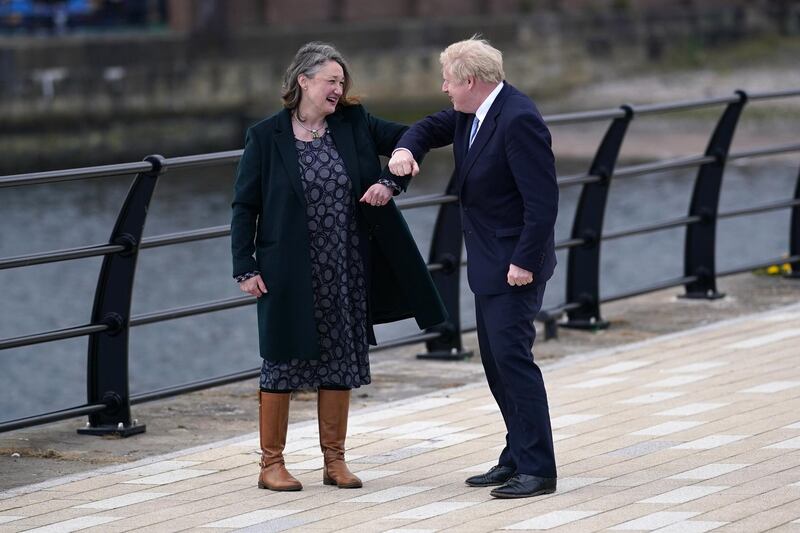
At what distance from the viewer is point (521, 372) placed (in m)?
5.62

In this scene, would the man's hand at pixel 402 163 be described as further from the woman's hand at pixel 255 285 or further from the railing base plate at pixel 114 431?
the railing base plate at pixel 114 431

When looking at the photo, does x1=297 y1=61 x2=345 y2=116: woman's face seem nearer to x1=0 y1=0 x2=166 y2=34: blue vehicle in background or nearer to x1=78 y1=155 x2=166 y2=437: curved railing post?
x1=78 y1=155 x2=166 y2=437: curved railing post

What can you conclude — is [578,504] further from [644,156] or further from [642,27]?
[642,27]

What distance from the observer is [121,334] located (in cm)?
705

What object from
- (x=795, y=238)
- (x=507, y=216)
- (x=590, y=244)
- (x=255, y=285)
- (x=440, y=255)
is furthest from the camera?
(x=795, y=238)

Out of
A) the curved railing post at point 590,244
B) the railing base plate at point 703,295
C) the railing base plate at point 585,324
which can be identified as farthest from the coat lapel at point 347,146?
the railing base plate at point 703,295

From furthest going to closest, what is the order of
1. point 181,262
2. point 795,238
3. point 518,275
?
point 181,262 → point 795,238 → point 518,275

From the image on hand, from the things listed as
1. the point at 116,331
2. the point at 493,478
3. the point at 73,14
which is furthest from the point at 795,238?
the point at 73,14

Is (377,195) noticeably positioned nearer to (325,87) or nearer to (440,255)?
(325,87)

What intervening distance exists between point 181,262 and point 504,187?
25.2 meters

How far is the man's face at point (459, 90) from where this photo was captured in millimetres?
5516

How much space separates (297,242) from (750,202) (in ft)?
104

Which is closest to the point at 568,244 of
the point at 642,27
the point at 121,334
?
the point at 121,334

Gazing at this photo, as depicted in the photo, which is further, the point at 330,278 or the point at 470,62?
the point at 330,278
